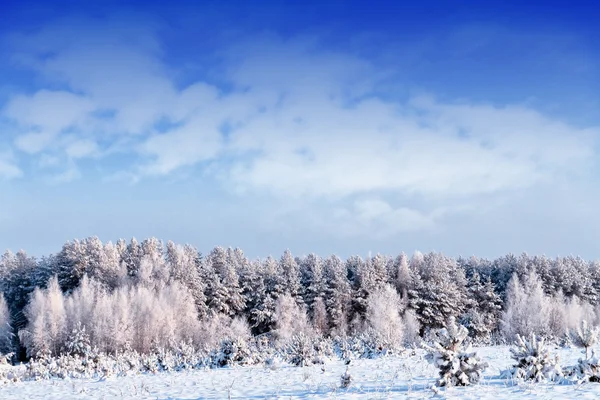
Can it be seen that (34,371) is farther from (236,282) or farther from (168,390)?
(236,282)

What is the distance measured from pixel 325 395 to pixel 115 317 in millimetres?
45663

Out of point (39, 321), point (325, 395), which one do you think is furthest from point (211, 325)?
point (325, 395)

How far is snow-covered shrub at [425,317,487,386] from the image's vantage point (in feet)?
38.7

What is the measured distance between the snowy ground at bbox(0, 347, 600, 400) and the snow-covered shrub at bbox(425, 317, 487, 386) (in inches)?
14.5

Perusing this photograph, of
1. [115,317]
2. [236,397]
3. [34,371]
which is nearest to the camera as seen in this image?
[236,397]

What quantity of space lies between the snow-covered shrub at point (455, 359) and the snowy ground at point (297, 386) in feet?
1.21

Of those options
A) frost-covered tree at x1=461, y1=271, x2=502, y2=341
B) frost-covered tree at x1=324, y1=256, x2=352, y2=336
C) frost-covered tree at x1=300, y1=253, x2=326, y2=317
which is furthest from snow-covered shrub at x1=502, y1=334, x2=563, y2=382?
frost-covered tree at x1=300, y1=253, x2=326, y2=317

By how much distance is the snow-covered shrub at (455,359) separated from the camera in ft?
38.7

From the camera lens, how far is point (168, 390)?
14789 millimetres

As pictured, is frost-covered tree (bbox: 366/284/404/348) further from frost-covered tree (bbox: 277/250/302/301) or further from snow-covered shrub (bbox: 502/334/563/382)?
snow-covered shrub (bbox: 502/334/563/382)

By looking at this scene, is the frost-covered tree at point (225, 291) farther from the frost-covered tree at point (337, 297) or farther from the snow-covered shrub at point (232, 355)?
the snow-covered shrub at point (232, 355)

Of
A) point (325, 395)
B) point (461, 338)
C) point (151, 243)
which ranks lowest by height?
point (325, 395)

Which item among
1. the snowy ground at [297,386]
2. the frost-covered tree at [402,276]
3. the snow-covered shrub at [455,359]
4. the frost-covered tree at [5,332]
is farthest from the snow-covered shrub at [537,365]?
the frost-covered tree at [402,276]

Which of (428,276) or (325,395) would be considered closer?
(325,395)
